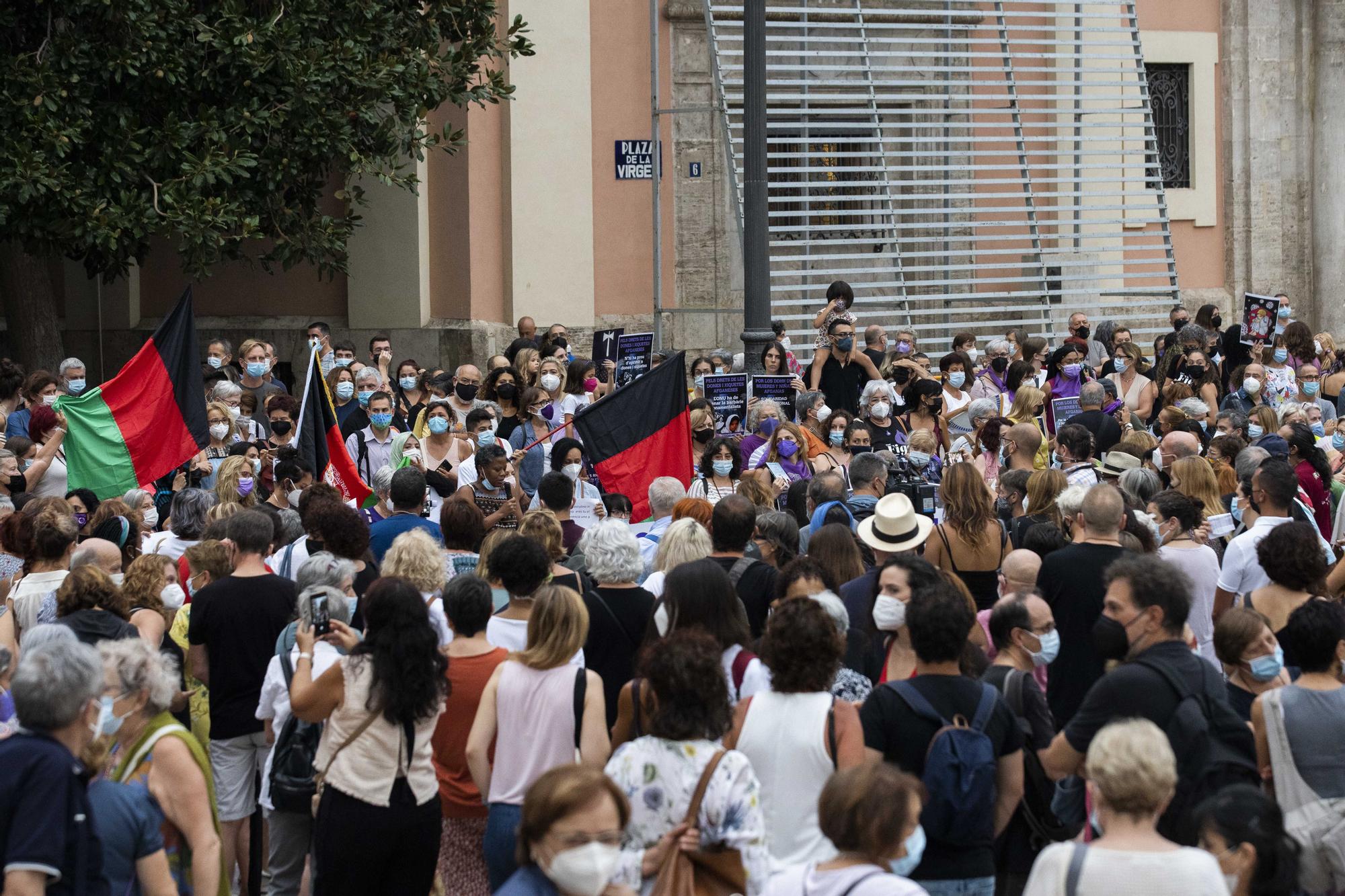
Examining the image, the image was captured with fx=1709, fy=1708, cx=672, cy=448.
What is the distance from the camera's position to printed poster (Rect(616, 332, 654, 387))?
15.1 meters

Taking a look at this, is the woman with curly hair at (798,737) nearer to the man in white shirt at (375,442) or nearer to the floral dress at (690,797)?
the floral dress at (690,797)

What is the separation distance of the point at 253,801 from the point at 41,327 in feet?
38.8

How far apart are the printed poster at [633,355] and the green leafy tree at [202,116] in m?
3.48

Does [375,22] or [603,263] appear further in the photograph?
[603,263]

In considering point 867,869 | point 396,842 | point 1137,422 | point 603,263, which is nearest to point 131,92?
point 603,263

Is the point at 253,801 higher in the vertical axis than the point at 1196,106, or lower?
lower

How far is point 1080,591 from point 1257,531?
4.64ft

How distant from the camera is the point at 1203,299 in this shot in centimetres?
2392

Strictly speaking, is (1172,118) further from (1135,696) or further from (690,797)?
(690,797)

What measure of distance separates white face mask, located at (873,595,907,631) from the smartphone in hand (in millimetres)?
1924

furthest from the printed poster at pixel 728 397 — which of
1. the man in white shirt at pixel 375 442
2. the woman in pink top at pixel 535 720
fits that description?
the woman in pink top at pixel 535 720

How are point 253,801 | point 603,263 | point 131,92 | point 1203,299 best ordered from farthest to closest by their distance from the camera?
point 1203,299 < point 603,263 < point 131,92 < point 253,801

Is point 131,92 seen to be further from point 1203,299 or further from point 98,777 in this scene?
point 1203,299

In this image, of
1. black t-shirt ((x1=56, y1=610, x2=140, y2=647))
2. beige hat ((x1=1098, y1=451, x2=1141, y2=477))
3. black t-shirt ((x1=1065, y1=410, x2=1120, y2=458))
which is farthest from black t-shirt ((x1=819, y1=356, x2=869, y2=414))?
black t-shirt ((x1=56, y1=610, x2=140, y2=647))
